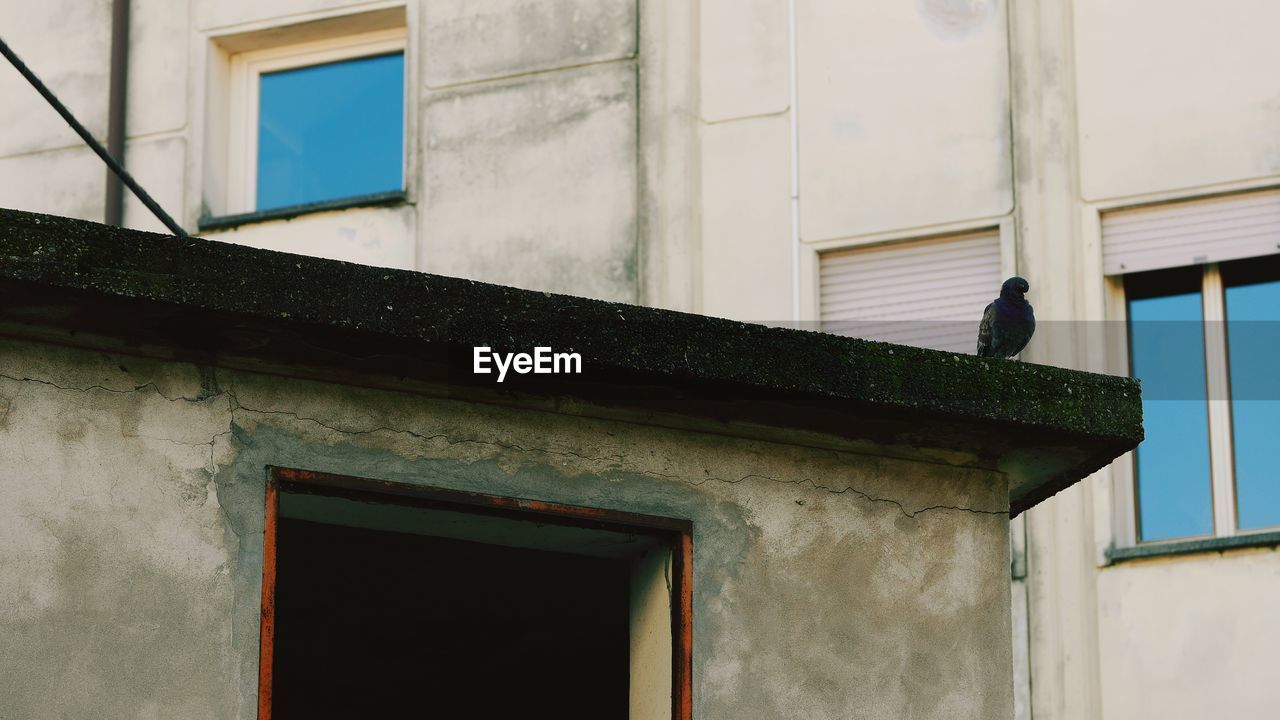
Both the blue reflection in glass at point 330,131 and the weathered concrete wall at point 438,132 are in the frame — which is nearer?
the weathered concrete wall at point 438,132

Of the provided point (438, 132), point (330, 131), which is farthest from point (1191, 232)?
point (330, 131)

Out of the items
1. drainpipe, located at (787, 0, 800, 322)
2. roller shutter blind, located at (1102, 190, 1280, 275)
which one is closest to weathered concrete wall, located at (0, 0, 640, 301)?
drainpipe, located at (787, 0, 800, 322)

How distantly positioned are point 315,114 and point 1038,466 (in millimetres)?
9293

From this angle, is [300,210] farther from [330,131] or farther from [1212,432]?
[1212,432]

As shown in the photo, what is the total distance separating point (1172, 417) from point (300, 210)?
214 inches

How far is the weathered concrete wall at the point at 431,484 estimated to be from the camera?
245 inches

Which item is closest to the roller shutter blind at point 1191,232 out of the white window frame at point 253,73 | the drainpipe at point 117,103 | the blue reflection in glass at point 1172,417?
the blue reflection in glass at point 1172,417

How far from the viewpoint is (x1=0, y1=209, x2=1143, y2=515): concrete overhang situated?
249 inches

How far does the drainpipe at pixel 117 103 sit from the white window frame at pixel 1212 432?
248 inches

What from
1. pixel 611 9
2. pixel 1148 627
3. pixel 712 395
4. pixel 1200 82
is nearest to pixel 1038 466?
pixel 712 395

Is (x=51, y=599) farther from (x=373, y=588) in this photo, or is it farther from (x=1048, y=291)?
(x=1048, y=291)

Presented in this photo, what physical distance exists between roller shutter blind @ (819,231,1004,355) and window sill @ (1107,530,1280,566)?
1.44 metres

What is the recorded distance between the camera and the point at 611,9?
15.0m

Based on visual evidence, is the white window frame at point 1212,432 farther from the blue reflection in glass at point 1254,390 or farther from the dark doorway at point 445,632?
the dark doorway at point 445,632
